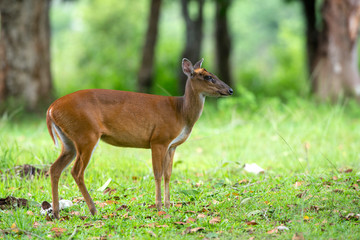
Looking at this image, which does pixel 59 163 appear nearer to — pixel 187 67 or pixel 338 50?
pixel 187 67

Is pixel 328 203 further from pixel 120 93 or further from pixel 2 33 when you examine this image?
pixel 2 33

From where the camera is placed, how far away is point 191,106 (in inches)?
226

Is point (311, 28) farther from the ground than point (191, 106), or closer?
closer

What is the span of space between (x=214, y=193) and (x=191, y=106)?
1171mm

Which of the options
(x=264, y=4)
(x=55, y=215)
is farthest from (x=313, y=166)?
(x=264, y=4)

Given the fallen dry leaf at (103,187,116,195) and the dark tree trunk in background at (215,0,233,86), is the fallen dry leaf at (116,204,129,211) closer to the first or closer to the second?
the fallen dry leaf at (103,187,116,195)

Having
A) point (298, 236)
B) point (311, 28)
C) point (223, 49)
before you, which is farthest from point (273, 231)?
point (223, 49)

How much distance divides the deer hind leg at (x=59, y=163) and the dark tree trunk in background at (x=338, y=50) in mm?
9500

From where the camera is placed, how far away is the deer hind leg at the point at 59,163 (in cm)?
535

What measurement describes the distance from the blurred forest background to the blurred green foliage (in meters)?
0.08

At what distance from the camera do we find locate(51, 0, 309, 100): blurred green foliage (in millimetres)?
20922

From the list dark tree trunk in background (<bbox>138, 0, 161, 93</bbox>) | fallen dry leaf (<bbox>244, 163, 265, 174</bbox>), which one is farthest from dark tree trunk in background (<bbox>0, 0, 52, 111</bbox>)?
fallen dry leaf (<bbox>244, 163, 265, 174</bbox>)

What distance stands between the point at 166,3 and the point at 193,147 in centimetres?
1461

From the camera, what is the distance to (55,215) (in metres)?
5.36
